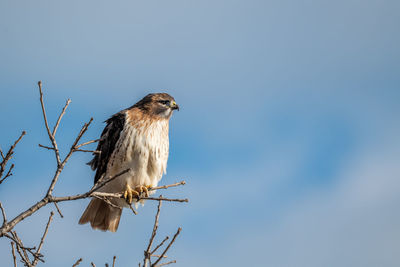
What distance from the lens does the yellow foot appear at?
6.42m

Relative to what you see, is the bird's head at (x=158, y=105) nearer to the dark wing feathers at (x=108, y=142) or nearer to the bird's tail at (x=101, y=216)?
the dark wing feathers at (x=108, y=142)

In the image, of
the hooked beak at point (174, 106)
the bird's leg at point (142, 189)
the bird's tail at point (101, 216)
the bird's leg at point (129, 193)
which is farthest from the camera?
the hooked beak at point (174, 106)

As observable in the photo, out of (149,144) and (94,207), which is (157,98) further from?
(94,207)

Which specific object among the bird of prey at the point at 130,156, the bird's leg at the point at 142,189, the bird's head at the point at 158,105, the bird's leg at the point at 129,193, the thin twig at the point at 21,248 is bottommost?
the thin twig at the point at 21,248

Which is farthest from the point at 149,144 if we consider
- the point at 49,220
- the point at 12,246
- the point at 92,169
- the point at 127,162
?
the point at 12,246

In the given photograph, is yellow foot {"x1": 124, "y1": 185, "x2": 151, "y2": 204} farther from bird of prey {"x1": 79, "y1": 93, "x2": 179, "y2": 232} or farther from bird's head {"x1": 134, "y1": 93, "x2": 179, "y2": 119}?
bird's head {"x1": 134, "y1": 93, "x2": 179, "y2": 119}

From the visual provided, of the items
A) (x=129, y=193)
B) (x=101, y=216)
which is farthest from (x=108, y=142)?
(x=101, y=216)

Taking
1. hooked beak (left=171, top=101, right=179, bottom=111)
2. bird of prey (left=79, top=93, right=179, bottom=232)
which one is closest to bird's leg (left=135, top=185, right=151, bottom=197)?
bird of prey (left=79, top=93, right=179, bottom=232)

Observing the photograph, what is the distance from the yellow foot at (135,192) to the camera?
21.1ft

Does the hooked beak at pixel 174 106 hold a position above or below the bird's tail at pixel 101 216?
above

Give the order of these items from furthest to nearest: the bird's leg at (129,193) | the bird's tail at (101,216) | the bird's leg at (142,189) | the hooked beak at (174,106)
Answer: the hooked beak at (174,106), the bird's tail at (101,216), the bird's leg at (142,189), the bird's leg at (129,193)

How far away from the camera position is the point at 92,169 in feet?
22.8

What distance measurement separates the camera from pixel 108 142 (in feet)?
21.9

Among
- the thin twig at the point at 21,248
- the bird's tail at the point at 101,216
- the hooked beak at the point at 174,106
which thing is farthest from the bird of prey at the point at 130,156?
the thin twig at the point at 21,248
